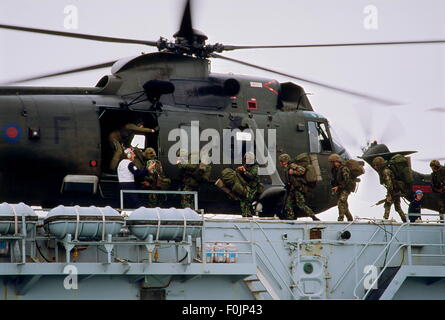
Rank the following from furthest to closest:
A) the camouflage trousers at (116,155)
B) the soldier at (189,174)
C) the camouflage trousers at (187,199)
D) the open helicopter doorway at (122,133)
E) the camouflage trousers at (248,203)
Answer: the open helicopter doorway at (122,133)
the camouflage trousers at (116,155)
the camouflage trousers at (248,203)
the soldier at (189,174)
the camouflage trousers at (187,199)

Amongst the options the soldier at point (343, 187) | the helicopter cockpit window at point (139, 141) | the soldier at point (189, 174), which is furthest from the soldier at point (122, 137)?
the soldier at point (343, 187)

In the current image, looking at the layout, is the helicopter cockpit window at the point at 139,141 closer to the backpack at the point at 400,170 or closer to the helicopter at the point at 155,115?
the helicopter at the point at 155,115

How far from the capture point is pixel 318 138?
66.3ft

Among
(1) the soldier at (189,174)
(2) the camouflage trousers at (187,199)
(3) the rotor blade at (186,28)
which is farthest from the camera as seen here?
(3) the rotor blade at (186,28)

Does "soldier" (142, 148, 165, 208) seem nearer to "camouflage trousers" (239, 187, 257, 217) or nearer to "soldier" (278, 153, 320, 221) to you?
"camouflage trousers" (239, 187, 257, 217)

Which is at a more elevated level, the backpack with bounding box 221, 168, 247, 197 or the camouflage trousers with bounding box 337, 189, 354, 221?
the backpack with bounding box 221, 168, 247, 197

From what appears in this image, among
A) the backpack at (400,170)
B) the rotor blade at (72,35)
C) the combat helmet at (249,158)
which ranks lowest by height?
the backpack at (400,170)

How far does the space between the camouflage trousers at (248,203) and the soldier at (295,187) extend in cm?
70

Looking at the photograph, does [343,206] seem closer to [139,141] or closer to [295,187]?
[295,187]

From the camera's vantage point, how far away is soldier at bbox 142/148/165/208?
53.6 ft

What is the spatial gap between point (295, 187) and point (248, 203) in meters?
0.98

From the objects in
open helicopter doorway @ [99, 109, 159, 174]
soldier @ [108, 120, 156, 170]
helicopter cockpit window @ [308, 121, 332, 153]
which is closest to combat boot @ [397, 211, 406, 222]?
helicopter cockpit window @ [308, 121, 332, 153]

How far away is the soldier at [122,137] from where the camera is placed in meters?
17.4

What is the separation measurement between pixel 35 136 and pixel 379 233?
6.75 meters
